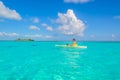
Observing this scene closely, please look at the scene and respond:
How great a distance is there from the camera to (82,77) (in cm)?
1224

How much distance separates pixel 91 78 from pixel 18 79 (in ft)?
15.7

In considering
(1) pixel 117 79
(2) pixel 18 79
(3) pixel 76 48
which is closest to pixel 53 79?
(2) pixel 18 79

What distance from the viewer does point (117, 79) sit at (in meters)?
11.8

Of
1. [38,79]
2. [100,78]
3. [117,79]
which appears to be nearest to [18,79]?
[38,79]

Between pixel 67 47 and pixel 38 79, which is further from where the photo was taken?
pixel 67 47

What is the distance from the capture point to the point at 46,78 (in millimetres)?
12000

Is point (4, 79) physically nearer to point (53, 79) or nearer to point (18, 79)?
point (18, 79)

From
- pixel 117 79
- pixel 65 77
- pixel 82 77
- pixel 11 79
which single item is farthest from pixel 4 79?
pixel 117 79

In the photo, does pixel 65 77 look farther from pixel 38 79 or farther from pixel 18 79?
pixel 18 79

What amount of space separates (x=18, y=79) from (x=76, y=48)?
32921mm

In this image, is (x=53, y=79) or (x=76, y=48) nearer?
(x=53, y=79)

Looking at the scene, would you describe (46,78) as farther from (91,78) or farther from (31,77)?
(91,78)

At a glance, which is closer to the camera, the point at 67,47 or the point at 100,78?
the point at 100,78

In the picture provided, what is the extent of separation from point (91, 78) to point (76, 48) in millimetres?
31906
